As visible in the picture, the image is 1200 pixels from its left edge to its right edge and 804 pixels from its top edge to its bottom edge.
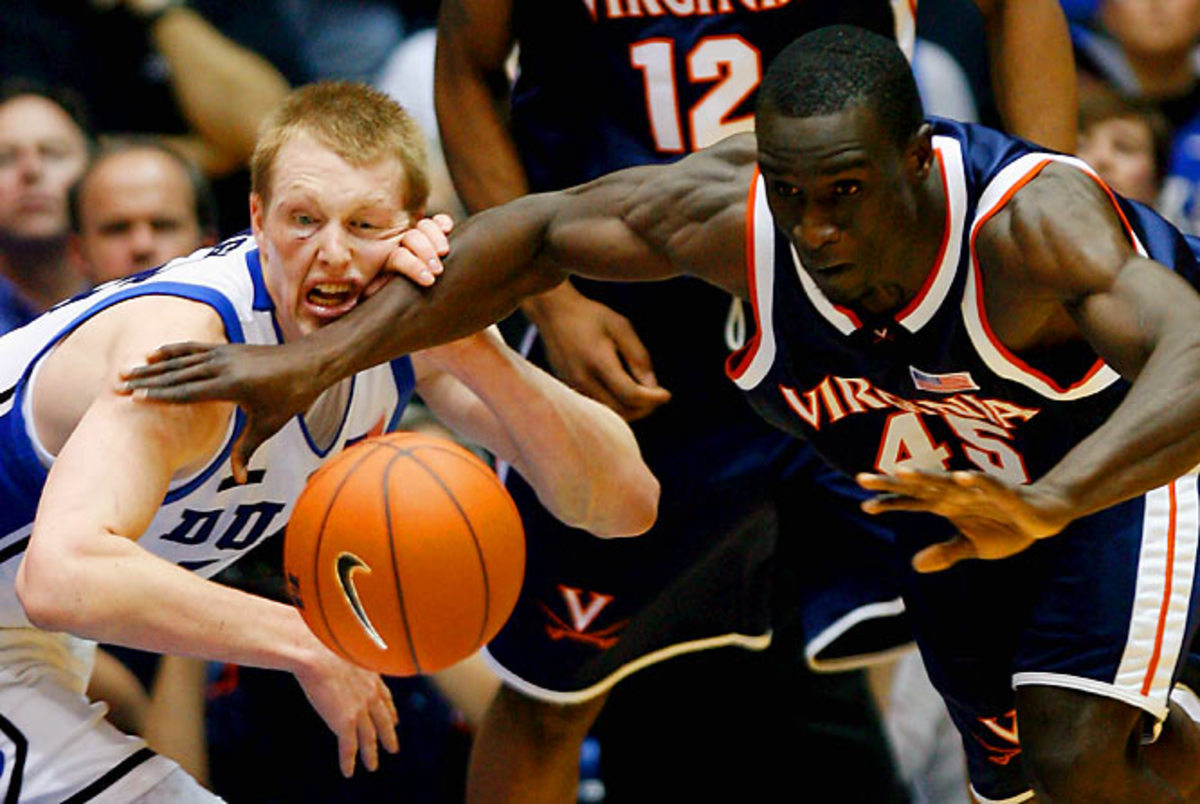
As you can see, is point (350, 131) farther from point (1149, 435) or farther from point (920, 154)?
point (1149, 435)

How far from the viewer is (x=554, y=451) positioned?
4.00 m

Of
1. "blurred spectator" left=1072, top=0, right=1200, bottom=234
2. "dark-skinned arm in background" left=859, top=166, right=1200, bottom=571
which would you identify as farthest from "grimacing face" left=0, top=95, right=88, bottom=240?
"dark-skinned arm in background" left=859, top=166, right=1200, bottom=571

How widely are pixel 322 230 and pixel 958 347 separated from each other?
118 centimetres

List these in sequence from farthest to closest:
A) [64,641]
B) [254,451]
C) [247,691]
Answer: [247,691]
[64,641]
[254,451]

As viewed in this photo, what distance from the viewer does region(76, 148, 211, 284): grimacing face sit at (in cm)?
546

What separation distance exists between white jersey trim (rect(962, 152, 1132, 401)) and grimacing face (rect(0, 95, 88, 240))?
3.25 meters

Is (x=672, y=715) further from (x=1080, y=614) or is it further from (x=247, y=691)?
(x=1080, y=614)

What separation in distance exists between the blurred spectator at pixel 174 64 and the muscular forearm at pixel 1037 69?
2.40m

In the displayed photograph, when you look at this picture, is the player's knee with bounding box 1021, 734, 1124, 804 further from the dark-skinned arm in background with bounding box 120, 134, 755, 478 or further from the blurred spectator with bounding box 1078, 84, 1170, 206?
the blurred spectator with bounding box 1078, 84, 1170, 206

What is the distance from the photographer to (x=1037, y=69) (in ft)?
14.0

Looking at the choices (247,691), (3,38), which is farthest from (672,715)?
(3,38)

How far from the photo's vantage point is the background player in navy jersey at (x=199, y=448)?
3.23 m

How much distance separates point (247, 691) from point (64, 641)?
1312mm

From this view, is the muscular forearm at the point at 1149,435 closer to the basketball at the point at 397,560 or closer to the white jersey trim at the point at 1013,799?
the basketball at the point at 397,560
